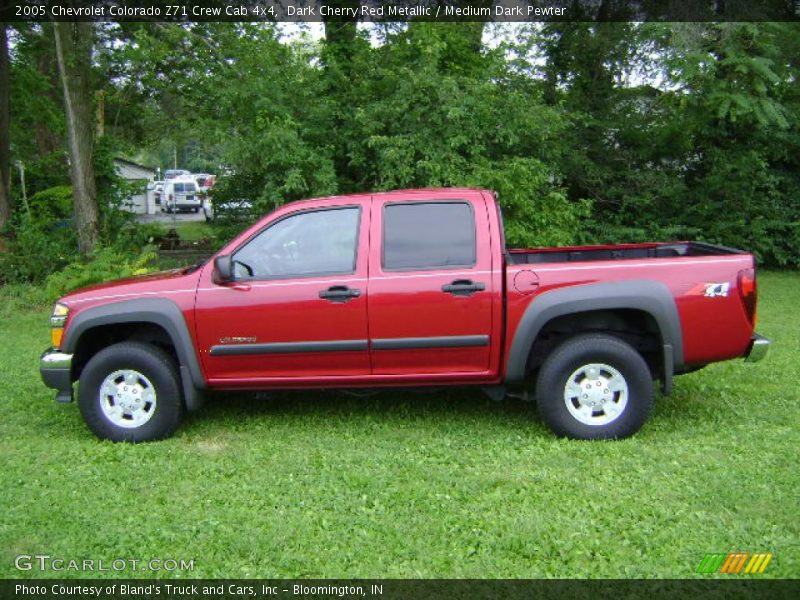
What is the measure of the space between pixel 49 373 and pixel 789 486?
15.9 feet

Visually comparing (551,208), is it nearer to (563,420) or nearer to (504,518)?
(563,420)

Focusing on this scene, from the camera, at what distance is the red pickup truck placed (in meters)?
5.20

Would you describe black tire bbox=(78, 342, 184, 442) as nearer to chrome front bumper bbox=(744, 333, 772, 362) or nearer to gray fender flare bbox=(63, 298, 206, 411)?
gray fender flare bbox=(63, 298, 206, 411)

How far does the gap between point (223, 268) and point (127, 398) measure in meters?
1.19

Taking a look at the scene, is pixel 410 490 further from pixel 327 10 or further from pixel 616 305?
pixel 327 10

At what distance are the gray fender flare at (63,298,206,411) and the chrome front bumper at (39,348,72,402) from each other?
0.08 metres

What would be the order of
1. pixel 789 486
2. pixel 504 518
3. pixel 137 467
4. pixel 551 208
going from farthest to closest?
pixel 551 208
pixel 137 467
pixel 789 486
pixel 504 518

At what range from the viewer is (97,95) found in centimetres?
1595

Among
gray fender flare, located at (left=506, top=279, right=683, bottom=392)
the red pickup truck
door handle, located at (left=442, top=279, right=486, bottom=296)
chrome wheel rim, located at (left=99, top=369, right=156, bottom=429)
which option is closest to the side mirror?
the red pickup truck

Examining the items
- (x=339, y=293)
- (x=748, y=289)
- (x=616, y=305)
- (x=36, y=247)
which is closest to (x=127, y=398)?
(x=339, y=293)

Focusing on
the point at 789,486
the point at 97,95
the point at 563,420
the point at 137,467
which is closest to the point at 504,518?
the point at 563,420

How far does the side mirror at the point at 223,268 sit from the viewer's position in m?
5.30

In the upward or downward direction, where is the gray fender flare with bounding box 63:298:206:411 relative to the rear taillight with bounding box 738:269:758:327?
downward

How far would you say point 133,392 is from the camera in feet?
18.2
